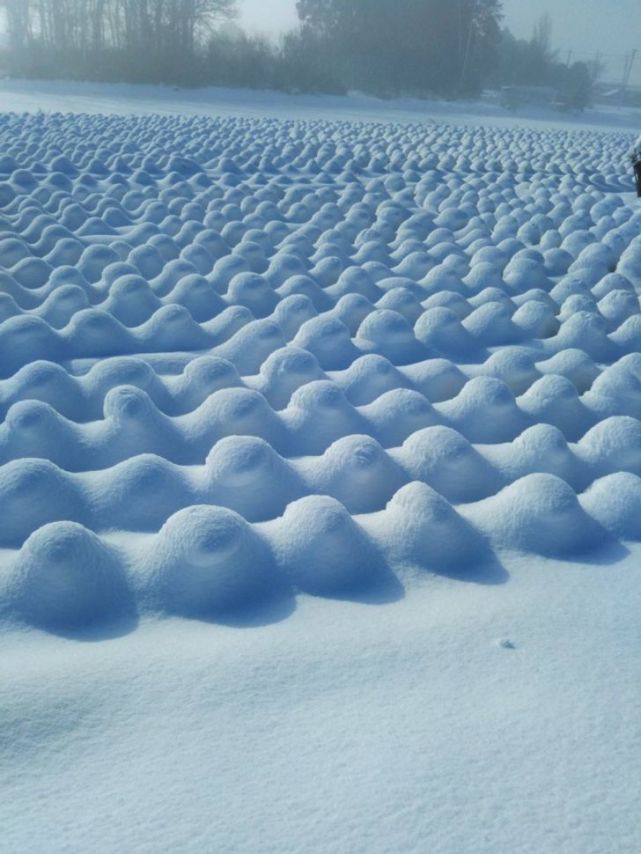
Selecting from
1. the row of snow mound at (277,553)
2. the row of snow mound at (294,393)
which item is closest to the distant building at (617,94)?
the row of snow mound at (294,393)

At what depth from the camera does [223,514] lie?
1684 millimetres

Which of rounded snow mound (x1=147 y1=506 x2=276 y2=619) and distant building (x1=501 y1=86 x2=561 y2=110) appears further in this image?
distant building (x1=501 y1=86 x2=561 y2=110)

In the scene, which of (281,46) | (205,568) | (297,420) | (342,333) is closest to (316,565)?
(205,568)

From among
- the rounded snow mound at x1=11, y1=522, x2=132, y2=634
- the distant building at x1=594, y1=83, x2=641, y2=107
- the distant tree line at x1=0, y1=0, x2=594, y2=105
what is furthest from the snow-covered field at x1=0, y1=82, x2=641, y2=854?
the distant building at x1=594, y1=83, x2=641, y2=107

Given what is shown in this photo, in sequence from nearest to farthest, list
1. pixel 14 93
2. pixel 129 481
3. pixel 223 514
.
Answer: pixel 223 514
pixel 129 481
pixel 14 93

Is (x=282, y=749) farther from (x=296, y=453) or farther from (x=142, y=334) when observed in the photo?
(x=142, y=334)

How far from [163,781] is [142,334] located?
2241 millimetres

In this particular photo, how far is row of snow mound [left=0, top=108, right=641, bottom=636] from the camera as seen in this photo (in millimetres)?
1710

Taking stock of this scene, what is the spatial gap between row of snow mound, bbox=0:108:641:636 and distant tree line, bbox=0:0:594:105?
18.8 m

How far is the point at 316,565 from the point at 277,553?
8 cm

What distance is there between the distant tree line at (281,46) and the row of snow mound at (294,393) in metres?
18.8

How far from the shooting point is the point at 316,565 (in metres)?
1.72

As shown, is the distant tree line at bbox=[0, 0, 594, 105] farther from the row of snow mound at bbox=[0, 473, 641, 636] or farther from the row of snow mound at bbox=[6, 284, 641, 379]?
the row of snow mound at bbox=[0, 473, 641, 636]

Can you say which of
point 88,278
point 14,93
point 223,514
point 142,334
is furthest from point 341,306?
point 14,93
